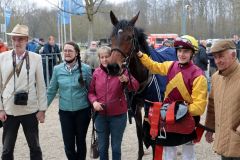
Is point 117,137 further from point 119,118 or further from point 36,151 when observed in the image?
point 36,151

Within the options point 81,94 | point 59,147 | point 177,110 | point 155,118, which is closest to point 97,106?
point 81,94

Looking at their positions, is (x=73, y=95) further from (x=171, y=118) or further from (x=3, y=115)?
(x=171, y=118)

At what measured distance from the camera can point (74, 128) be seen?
415 centimetres

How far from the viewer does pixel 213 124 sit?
328 centimetres

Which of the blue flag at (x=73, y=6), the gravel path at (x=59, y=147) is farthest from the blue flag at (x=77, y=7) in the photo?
the gravel path at (x=59, y=147)

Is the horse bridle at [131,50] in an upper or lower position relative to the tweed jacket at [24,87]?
upper

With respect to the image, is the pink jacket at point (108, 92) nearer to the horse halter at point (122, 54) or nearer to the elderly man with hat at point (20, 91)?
the horse halter at point (122, 54)

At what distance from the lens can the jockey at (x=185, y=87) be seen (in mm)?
3270

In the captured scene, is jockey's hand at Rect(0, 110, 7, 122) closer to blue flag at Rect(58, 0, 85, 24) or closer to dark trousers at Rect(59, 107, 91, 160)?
dark trousers at Rect(59, 107, 91, 160)

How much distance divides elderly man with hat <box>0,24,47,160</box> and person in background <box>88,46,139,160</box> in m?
0.59

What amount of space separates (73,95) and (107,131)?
0.54 meters

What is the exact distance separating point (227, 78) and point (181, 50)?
64 centimetres

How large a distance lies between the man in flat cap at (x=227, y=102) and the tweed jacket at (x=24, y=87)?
6.31 ft

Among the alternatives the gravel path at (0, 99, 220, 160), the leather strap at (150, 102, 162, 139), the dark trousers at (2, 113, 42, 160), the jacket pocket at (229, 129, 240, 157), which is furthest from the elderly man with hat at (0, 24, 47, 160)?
the jacket pocket at (229, 129, 240, 157)
